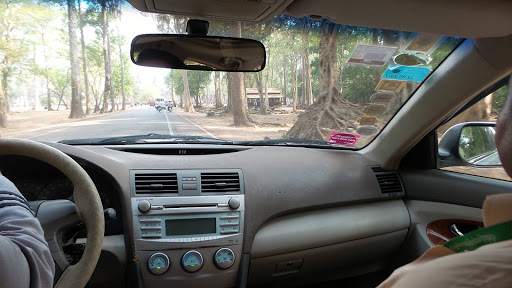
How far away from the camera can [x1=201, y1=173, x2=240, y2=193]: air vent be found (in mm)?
2662

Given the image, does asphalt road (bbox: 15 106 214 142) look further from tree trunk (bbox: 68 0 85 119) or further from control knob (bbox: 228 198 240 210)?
control knob (bbox: 228 198 240 210)

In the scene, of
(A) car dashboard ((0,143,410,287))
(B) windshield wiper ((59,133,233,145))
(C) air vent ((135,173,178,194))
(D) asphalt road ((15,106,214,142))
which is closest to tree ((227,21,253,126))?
Answer: (D) asphalt road ((15,106,214,142))

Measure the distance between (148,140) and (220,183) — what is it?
770 mm

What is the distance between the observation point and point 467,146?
10.0ft

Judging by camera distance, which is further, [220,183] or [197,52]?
[220,183]

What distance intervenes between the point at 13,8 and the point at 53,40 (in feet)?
1.42

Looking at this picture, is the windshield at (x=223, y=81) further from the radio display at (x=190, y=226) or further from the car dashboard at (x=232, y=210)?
the radio display at (x=190, y=226)

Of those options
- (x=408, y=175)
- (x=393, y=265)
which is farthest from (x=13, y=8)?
(x=393, y=265)

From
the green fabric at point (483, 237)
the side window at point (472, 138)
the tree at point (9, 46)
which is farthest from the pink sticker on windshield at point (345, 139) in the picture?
the tree at point (9, 46)

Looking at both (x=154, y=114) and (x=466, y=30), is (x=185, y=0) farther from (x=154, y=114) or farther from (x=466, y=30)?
(x=154, y=114)

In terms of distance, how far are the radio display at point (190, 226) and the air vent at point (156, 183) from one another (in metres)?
0.22

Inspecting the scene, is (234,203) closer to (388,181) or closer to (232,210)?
(232,210)

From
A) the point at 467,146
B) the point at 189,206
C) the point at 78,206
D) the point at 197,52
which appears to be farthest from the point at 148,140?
the point at 467,146

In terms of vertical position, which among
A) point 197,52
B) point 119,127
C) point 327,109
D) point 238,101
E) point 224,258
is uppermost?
point 197,52
